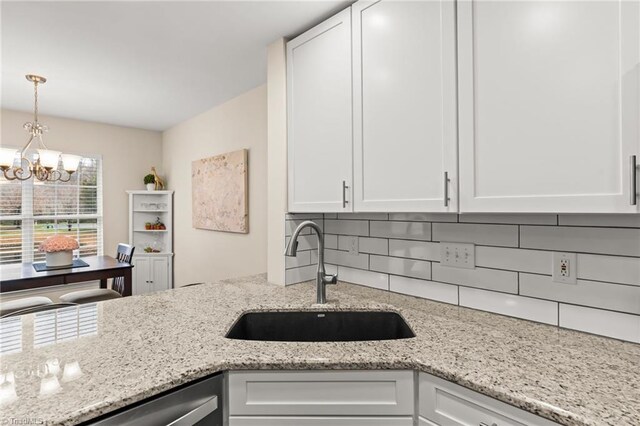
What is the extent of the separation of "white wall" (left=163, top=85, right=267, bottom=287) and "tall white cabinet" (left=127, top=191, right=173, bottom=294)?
115 mm

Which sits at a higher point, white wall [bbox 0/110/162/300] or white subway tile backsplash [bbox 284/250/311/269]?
white wall [bbox 0/110/162/300]

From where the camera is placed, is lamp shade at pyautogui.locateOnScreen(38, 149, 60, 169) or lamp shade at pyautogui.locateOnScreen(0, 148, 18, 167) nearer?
lamp shade at pyautogui.locateOnScreen(0, 148, 18, 167)

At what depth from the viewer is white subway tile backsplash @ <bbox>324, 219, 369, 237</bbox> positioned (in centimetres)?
193

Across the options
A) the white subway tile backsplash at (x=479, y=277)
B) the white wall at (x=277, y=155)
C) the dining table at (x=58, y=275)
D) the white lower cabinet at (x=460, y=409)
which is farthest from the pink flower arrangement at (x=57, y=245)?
the white lower cabinet at (x=460, y=409)

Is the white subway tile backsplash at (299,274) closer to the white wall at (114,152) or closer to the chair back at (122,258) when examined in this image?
the chair back at (122,258)

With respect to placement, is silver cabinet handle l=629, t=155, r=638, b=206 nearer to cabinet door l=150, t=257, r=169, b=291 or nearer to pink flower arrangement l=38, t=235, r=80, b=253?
pink flower arrangement l=38, t=235, r=80, b=253

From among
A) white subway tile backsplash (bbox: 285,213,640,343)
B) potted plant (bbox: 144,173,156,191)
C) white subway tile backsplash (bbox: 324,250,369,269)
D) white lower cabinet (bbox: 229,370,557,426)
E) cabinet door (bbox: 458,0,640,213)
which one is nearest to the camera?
cabinet door (bbox: 458,0,640,213)

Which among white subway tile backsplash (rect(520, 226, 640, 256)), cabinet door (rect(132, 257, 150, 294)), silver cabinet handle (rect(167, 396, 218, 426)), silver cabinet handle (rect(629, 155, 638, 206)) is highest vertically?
silver cabinet handle (rect(629, 155, 638, 206))

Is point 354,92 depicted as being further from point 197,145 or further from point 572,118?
point 197,145

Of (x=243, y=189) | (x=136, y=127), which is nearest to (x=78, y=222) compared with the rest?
(x=136, y=127)

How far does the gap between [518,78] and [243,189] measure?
2.44 metres

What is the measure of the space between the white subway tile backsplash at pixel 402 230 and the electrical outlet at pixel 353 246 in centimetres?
13

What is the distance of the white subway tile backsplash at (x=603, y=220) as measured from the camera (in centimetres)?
112

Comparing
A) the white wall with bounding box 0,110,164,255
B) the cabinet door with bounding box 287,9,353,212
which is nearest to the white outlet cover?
the cabinet door with bounding box 287,9,353,212
